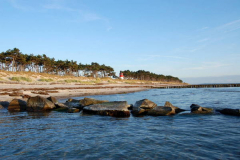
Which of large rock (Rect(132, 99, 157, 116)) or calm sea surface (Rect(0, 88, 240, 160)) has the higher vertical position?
large rock (Rect(132, 99, 157, 116))

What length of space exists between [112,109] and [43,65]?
88.1 meters

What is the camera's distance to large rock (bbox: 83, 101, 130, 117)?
11.9 metres

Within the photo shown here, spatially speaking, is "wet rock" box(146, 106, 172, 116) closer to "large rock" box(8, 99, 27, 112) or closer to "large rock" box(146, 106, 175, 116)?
"large rock" box(146, 106, 175, 116)

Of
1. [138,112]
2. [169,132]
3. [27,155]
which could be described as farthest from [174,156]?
[138,112]

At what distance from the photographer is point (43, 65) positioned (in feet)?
297

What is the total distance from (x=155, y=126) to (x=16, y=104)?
1215 centimetres

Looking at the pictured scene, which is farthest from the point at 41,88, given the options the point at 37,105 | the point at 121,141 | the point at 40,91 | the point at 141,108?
the point at 121,141

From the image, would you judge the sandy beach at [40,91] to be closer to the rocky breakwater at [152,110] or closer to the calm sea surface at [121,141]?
the rocky breakwater at [152,110]

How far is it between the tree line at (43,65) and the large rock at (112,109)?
69218 mm

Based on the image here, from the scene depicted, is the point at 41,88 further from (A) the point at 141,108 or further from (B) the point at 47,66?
(B) the point at 47,66

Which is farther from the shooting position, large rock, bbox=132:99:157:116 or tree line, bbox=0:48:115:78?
tree line, bbox=0:48:115:78

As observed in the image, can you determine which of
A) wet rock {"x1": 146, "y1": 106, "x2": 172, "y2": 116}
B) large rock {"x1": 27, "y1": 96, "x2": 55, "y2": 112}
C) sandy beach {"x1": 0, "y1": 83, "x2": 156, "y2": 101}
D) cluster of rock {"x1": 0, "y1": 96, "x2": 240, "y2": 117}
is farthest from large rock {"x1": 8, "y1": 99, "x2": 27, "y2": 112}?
wet rock {"x1": 146, "y1": 106, "x2": 172, "y2": 116}

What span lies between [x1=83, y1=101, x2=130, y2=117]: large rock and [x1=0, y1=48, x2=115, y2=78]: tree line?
6922cm

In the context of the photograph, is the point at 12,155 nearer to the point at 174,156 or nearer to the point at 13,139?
the point at 13,139
